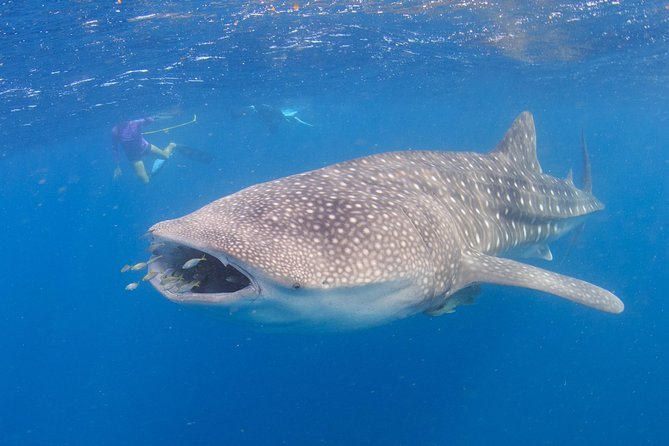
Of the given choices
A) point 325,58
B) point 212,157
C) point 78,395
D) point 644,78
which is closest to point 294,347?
point 78,395

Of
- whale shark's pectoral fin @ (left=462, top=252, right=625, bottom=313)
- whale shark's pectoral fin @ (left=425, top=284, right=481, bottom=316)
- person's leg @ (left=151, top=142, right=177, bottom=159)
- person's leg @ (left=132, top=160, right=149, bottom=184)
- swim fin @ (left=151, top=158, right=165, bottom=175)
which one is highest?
whale shark's pectoral fin @ (left=462, top=252, right=625, bottom=313)

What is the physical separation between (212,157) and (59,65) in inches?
481

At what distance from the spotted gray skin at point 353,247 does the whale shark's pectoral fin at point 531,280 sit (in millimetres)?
15

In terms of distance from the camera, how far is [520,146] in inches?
321

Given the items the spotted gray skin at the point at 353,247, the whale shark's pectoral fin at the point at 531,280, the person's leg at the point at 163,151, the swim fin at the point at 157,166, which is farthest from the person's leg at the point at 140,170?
the whale shark's pectoral fin at the point at 531,280

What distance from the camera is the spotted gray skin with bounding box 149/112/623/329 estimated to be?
2.94m

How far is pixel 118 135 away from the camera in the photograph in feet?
69.5

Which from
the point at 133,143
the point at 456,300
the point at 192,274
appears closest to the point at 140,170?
the point at 133,143

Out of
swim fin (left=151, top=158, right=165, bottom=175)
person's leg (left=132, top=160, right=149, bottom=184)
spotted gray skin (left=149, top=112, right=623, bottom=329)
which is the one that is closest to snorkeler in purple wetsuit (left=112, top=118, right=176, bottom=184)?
person's leg (left=132, top=160, right=149, bottom=184)

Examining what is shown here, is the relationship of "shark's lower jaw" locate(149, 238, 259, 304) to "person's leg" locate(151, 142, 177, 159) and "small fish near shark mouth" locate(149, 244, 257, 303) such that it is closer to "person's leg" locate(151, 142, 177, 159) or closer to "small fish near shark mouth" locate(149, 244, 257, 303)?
"small fish near shark mouth" locate(149, 244, 257, 303)

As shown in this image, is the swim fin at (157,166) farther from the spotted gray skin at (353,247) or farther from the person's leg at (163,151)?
the spotted gray skin at (353,247)

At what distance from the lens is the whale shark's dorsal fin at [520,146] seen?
794 centimetres

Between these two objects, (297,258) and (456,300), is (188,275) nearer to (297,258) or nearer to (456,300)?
(297,258)

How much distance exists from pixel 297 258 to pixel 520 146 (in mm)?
6435
